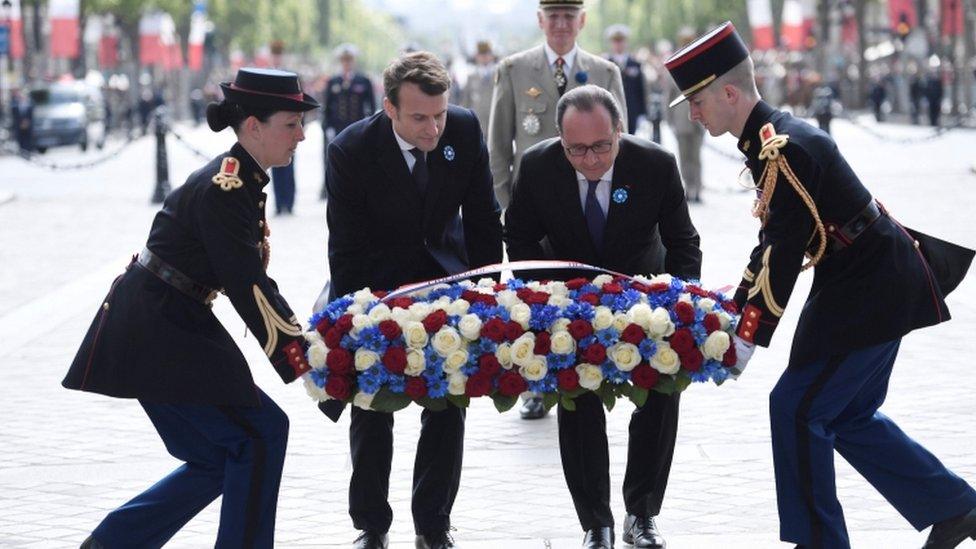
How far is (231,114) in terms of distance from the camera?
5.59m

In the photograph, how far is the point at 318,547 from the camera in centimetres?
645

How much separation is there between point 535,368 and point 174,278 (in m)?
1.16

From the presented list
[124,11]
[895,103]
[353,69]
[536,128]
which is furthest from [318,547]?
[124,11]

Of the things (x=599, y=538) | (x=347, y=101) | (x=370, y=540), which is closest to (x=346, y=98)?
(x=347, y=101)

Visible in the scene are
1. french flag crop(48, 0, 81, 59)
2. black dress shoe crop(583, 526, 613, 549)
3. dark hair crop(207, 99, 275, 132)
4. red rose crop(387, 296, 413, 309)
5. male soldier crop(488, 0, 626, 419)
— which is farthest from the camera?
french flag crop(48, 0, 81, 59)

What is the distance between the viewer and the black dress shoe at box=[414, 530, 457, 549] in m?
6.34

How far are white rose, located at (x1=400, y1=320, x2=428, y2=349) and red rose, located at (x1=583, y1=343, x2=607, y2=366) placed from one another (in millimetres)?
512

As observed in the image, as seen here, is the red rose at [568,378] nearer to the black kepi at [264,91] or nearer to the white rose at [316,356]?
the white rose at [316,356]

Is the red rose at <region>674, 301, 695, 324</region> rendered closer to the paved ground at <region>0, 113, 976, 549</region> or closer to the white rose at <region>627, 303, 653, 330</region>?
the white rose at <region>627, 303, 653, 330</region>

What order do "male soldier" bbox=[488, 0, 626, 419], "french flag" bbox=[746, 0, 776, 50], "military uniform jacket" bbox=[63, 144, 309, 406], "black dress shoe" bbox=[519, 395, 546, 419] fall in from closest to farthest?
"military uniform jacket" bbox=[63, 144, 309, 406] → "black dress shoe" bbox=[519, 395, 546, 419] → "male soldier" bbox=[488, 0, 626, 419] → "french flag" bbox=[746, 0, 776, 50]

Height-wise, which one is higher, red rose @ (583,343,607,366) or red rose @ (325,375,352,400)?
red rose @ (583,343,607,366)

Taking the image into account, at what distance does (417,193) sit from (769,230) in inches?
54.9

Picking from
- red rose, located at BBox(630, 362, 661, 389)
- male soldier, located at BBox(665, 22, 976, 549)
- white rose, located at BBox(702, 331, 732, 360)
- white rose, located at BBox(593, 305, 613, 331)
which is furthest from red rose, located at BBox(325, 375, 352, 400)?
male soldier, located at BBox(665, 22, 976, 549)

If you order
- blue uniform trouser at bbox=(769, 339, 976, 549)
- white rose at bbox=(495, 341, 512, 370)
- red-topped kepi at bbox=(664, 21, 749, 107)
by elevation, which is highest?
red-topped kepi at bbox=(664, 21, 749, 107)
